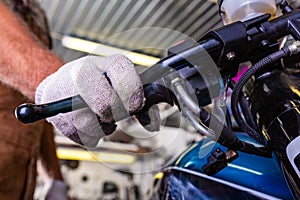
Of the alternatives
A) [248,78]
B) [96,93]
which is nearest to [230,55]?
[248,78]

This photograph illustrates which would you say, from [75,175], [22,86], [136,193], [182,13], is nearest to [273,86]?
[22,86]

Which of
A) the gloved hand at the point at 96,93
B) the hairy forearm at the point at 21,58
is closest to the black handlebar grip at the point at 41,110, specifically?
the gloved hand at the point at 96,93

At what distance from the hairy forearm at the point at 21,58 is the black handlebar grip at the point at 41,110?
18 centimetres

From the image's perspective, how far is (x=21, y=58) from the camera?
64 cm

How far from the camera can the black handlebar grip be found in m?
0.38

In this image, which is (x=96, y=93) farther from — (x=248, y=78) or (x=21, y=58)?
(x=21, y=58)

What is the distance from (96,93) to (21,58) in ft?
0.93

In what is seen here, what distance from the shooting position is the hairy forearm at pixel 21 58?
0.59 m

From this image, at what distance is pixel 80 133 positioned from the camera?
0.45 meters

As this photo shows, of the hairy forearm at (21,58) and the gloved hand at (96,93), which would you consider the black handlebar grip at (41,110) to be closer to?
the gloved hand at (96,93)

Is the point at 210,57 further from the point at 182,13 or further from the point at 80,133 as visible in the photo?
the point at 182,13

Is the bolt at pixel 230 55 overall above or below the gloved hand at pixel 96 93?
above

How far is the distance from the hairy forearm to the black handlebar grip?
0.60ft

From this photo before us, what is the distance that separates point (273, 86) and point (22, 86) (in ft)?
1.26
